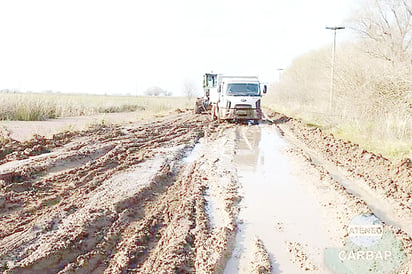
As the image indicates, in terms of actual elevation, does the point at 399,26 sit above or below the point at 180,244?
above

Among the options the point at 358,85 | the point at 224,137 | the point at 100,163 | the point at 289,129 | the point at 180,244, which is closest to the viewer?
the point at 180,244

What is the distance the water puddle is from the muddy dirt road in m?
0.02

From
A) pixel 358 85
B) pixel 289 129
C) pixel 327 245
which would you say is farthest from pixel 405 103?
pixel 327 245

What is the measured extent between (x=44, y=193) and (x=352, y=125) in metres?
14.3

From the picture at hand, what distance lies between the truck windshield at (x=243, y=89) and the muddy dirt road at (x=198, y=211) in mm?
12884

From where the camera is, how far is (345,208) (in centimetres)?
768

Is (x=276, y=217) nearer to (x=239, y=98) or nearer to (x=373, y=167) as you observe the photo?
(x=373, y=167)

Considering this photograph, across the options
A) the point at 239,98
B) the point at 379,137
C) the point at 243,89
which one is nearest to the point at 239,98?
the point at 239,98

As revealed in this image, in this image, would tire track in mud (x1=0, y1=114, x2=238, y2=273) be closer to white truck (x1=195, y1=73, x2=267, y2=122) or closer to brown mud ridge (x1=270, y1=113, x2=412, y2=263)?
brown mud ridge (x1=270, y1=113, x2=412, y2=263)

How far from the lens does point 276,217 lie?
733 centimetres

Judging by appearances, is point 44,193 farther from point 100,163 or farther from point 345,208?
point 345,208

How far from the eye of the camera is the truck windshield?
26500 mm

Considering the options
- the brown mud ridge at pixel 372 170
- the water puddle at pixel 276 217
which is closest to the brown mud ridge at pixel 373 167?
the brown mud ridge at pixel 372 170

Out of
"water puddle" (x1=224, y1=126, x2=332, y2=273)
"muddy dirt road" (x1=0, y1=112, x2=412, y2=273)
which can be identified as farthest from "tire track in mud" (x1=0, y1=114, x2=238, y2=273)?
"water puddle" (x1=224, y1=126, x2=332, y2=273)
